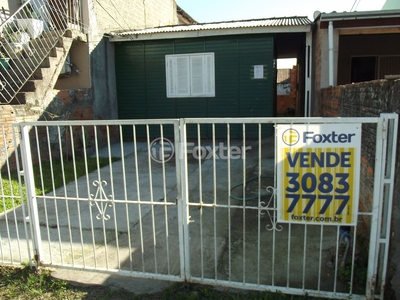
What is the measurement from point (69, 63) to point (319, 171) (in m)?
8.48

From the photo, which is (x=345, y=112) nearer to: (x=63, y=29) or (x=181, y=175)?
(x=181, y=175)

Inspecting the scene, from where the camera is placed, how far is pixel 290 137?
2377 mm

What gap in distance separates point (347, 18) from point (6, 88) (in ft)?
25.6

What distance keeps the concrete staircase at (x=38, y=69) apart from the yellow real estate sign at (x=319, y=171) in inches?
255

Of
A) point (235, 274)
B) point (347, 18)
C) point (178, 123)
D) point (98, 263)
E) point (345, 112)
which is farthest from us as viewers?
point (347, 18)

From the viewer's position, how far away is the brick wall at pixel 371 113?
8.07ft

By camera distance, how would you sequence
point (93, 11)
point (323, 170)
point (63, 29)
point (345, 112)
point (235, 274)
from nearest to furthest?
point (323, 170) → point (235, 274) → point (345, 112) → point (63, 29) → point (93, 11)

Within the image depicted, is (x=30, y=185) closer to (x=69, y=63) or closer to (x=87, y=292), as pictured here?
(x=87, y=292)

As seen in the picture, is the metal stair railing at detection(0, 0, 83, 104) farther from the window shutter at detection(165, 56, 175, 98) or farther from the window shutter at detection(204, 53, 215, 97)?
the window shutter at detection(204, 53, 215, 97)

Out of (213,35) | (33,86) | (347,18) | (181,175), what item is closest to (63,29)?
(33,86)

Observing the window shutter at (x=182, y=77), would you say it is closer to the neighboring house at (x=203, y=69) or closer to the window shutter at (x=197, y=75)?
the neighboring house at (x=203, y=69)

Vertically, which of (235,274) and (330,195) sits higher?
(330,195)

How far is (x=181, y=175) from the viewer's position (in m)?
2.63

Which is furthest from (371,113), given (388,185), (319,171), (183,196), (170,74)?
(170,74)
